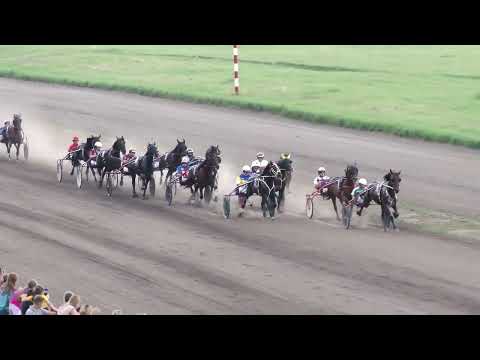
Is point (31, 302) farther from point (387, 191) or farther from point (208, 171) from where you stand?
point (208, 171)

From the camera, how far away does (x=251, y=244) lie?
64.3ft

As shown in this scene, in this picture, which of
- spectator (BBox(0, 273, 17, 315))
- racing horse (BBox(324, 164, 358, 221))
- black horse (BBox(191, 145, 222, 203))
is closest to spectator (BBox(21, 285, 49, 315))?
spectator (BBox(0, 273, 17, 315))

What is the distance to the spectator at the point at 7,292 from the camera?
1252cm

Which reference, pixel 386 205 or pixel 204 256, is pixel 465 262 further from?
pixel 204 256

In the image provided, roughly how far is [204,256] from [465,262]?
4296 millimetres

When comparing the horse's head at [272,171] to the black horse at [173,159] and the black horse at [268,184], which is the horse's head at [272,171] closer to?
the black horse at [268,184]

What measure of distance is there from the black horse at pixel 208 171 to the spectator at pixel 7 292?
31.5 ft

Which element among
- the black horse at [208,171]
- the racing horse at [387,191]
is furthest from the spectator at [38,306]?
the black horse at [208,171]

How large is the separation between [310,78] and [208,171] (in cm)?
2112

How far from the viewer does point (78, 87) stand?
44812mm

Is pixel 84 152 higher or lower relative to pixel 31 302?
higher

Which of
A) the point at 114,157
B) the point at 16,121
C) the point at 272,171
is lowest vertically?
the point at 114,157

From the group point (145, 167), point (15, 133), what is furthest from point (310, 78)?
point (145, 167)

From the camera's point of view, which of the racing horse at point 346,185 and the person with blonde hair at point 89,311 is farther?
the racing horse at point 346,185
